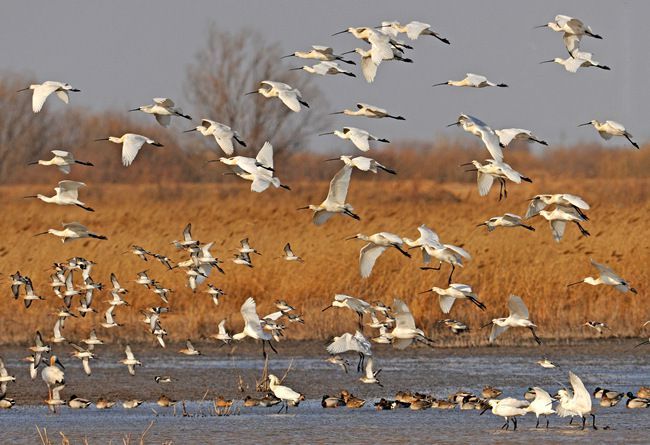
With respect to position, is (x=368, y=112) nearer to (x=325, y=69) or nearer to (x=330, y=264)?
(x=325, y=69)

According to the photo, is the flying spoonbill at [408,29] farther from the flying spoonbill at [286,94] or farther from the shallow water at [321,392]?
the shallow water at [321,392]

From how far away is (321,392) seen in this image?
53.7 feet

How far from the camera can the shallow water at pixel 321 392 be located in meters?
13.3

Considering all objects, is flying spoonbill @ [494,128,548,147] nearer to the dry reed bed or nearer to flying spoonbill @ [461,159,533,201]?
flying spoonbill @ [461,159,533,201]

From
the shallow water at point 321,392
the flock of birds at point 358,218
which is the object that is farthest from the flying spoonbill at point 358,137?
the shallow water at point 321,392

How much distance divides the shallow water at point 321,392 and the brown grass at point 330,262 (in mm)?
1065

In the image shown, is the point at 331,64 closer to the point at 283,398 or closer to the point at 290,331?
the point at 283,398

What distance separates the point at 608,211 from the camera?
27.2 meters

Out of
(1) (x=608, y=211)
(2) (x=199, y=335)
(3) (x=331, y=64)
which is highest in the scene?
(3) (x=331, y=64)

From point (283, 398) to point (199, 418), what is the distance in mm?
871

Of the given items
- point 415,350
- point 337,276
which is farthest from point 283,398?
point 337,276

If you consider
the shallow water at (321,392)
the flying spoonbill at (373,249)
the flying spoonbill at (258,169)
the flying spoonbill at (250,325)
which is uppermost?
the flying spoonbill at (258,169)

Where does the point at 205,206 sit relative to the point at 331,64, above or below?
below

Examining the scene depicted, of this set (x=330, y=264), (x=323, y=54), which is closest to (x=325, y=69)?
(x=323, y=54)
